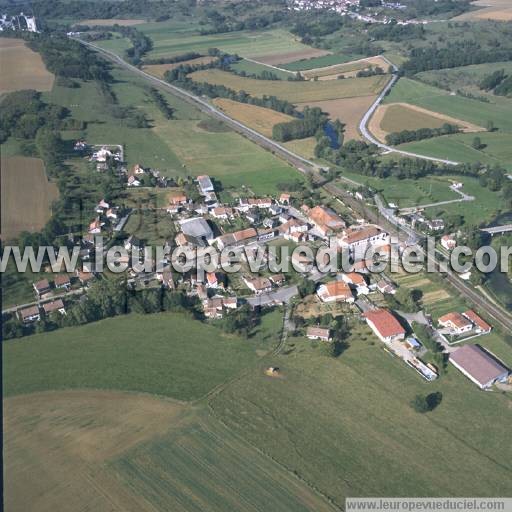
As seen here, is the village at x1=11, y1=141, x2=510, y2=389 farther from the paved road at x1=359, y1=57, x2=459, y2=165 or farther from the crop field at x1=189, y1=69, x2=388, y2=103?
the crop field at x1=189, y1=69, x2=388, y2=103

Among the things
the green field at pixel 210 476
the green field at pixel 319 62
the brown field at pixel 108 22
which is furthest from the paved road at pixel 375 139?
the brown field at pixel 108 22

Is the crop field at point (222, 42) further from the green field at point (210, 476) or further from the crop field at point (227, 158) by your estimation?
the green field at point (210, 476)

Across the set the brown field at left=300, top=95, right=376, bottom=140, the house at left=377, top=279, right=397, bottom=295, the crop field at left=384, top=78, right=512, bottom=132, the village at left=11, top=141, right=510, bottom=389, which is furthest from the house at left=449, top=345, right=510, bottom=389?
the crop field at left=384, top=78, right=512, bottom=132

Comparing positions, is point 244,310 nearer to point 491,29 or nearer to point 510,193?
point 510,193

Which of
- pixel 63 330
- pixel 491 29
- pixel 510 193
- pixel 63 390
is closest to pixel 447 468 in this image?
pixel 63 390

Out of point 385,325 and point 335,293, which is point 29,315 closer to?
point 335,293
